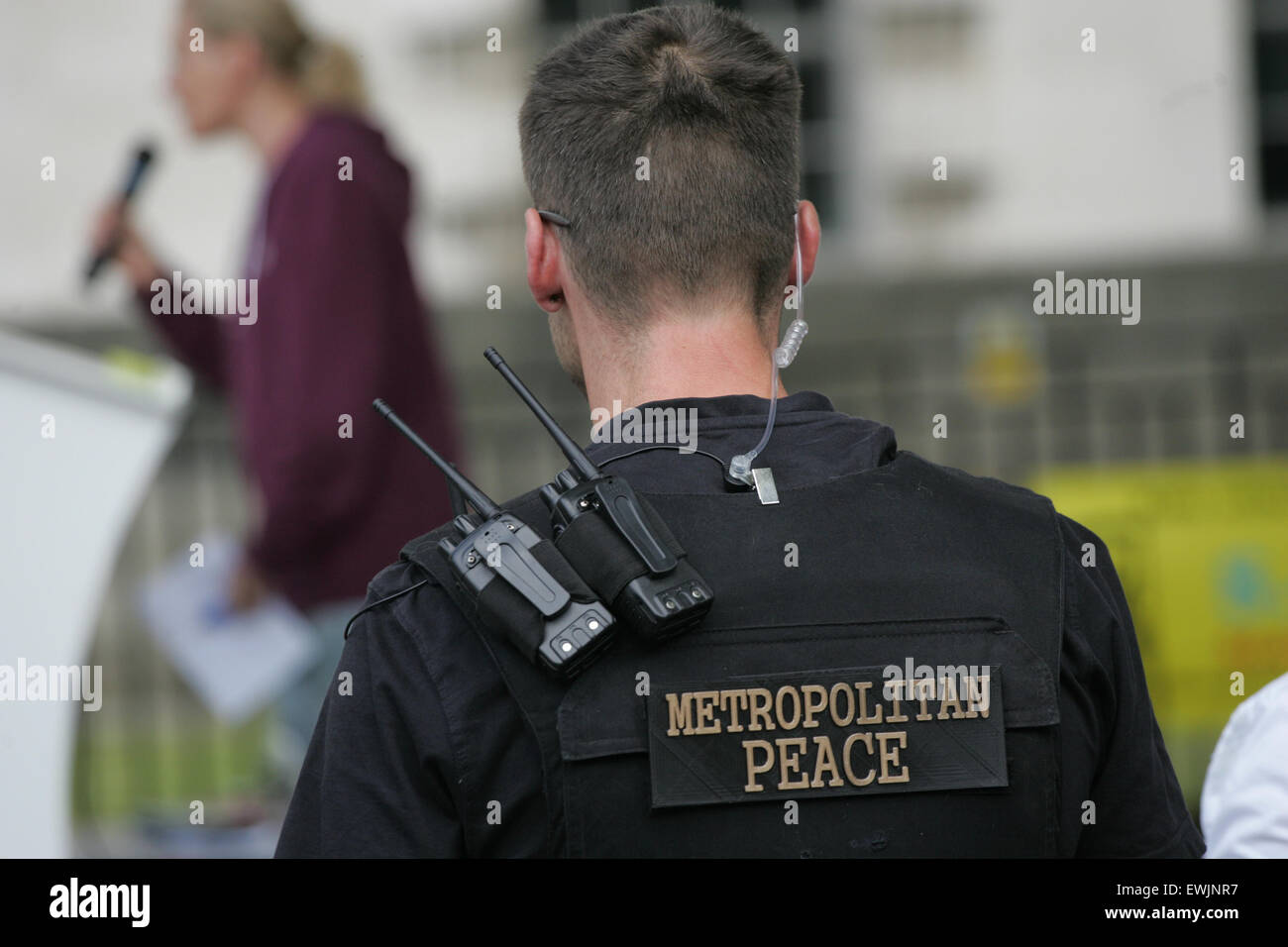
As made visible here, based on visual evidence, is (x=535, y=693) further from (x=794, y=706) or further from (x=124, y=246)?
(x=124, y=246)

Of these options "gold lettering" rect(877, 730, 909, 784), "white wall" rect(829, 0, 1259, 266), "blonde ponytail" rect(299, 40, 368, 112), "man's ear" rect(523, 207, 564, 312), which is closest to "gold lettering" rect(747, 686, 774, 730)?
"gold lettering" rect(877, 730, 909, 784)

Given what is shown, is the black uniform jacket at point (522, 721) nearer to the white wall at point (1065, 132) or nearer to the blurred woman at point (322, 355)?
the blurred woman at point (322, 355)

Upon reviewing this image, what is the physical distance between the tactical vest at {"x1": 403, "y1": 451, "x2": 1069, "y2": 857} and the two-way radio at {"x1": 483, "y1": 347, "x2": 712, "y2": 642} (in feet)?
0.13

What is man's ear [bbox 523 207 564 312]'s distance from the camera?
1906 millimetres

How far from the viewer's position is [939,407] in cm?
946

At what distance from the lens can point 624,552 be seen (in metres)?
1.65

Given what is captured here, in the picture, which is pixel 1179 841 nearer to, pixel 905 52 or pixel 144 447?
pixel 144 447

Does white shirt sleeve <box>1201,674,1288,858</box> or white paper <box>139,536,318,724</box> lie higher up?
white paper <box>139,536,318,724</box>

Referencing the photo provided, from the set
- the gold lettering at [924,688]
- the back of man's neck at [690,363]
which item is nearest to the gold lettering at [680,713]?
the gold lettering at [924,688]

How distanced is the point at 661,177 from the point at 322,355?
6.90 feet

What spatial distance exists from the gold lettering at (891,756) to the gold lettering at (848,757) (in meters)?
0.01

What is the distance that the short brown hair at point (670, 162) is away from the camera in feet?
6.00

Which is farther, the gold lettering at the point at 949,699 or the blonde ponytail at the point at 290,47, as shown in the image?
the blonde ponytail at the point at 290,47

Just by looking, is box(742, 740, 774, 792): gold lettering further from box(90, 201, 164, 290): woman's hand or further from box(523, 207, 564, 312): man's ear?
box(90, 201, 164, 290): woman's hand
